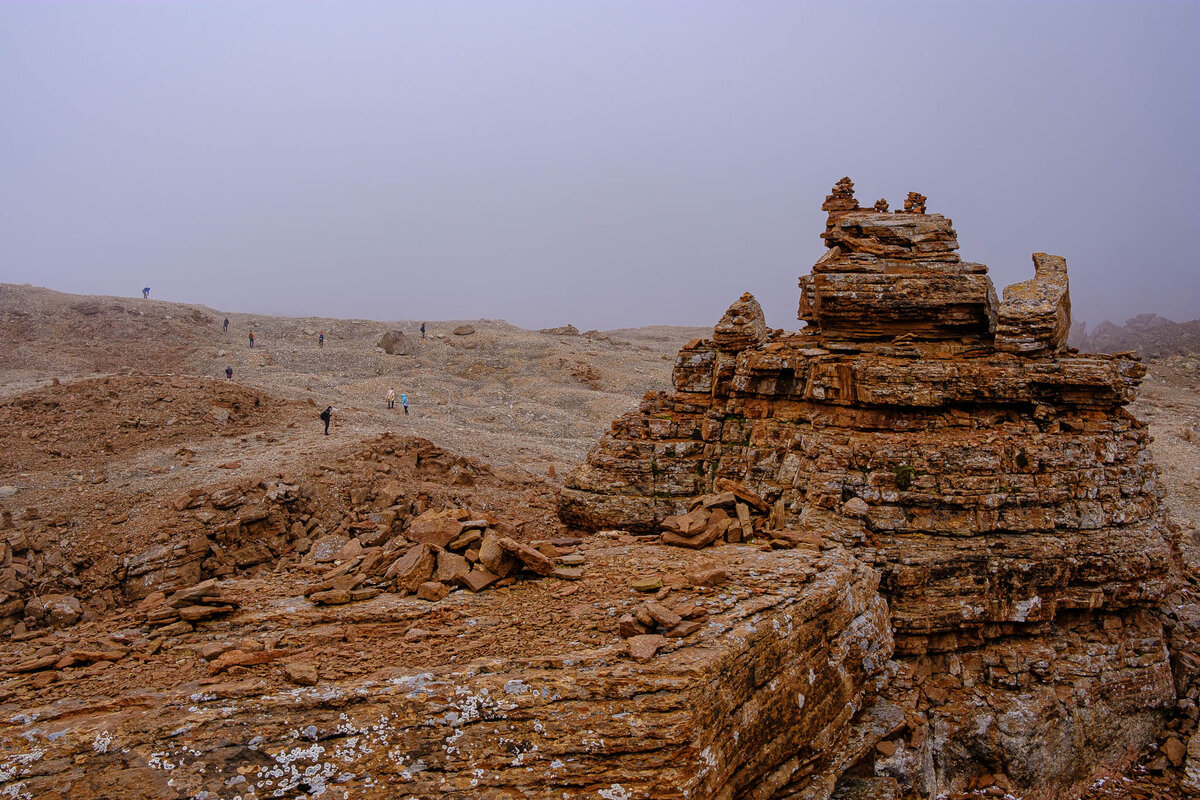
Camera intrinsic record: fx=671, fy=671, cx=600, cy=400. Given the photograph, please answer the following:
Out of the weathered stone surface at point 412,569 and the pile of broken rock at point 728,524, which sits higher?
the pile of broken rock at point 728,524

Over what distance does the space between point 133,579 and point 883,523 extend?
1769 cm

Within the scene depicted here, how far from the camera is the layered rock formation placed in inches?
468

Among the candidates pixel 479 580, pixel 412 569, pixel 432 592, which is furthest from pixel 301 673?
pixel 479 580

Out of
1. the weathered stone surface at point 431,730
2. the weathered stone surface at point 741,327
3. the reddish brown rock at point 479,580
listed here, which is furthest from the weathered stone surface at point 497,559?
the weathered stone surface at point 741,327

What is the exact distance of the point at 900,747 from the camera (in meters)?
10.1

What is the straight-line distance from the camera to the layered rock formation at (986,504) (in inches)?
468

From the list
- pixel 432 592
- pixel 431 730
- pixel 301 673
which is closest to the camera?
pixel 431 730

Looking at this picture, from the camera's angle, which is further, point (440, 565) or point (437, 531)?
point (437, 531)

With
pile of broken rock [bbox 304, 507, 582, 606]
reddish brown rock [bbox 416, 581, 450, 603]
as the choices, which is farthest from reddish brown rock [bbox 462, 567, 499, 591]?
reddish brown rock [bbox 416, 581, 450, 603]

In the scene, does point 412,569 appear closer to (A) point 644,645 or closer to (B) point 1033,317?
(A) point 644,645

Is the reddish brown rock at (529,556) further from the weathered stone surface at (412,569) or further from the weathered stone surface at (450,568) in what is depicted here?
the weathered stone surface at (412,569)

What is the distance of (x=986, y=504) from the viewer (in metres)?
12.2

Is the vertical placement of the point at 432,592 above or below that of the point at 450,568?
below

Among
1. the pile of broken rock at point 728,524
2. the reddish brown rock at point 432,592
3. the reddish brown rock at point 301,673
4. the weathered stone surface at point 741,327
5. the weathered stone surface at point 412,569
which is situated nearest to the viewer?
A: the reddish brown rock at point 301,673
